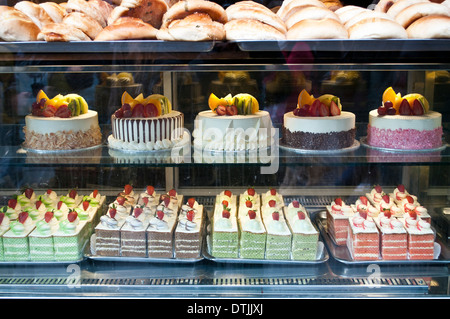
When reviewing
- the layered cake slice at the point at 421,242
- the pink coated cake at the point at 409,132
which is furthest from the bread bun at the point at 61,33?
the layered cake slice at the point at 421,242

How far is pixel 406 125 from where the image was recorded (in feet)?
7.77

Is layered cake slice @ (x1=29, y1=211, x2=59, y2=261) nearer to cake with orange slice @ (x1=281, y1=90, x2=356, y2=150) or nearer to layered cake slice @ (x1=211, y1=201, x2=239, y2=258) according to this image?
layered cake slice @ (x1=211, y1=201, x2=239, y2=258)

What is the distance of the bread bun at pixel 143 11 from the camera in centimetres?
216

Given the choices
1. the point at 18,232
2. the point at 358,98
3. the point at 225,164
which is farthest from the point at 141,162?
the point at 358,98

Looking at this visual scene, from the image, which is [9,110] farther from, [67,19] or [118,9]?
[118,9]

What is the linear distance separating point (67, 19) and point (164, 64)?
51 centimetres

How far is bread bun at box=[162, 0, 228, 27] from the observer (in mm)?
2117

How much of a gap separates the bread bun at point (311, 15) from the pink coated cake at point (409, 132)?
611 millimetres

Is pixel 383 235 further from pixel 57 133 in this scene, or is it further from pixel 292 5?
pixel 57 133

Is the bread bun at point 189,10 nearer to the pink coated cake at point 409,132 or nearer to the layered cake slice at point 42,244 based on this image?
the pink coated cake at point 409,132

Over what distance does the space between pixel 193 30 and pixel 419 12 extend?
1.00 m

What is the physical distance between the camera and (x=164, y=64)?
6.81 feet

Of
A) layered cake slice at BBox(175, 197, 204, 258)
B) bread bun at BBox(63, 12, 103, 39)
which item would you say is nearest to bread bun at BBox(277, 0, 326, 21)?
bread bun at BBox(63, 12, 103, 39)

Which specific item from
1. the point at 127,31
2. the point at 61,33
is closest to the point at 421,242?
the point at 127,31
